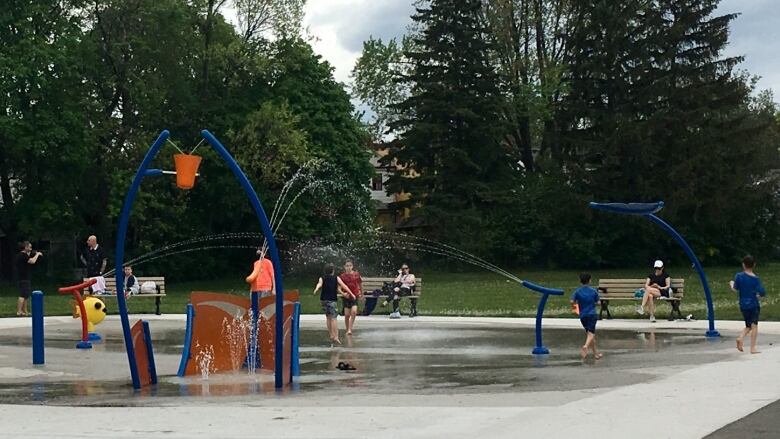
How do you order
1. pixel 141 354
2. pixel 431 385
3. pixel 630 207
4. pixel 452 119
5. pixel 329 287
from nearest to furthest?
pixel 431 385, pixel 141 354, pixel 630 207, pixel 329 287, pixel 452 119

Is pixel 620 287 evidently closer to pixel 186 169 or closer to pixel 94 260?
pixel 94 260

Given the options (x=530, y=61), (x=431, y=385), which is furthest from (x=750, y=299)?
(x=530, y=61)

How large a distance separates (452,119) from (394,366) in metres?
43.5

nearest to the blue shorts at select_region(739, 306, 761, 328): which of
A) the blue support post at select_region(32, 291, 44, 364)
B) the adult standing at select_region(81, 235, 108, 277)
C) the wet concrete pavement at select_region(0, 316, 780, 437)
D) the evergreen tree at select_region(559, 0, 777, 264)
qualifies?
the wet concrete pavement at select_region(0, 316, 780, 437)

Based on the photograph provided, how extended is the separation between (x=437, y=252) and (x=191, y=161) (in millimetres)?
43085

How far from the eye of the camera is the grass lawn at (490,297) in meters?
28.6

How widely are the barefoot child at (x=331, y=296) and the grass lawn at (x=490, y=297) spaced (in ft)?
24.6

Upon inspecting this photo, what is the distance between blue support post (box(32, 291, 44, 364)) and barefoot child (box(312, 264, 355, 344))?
5.57 metres

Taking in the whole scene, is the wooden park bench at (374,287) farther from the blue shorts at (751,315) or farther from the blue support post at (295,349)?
the blue support post at (295,349)

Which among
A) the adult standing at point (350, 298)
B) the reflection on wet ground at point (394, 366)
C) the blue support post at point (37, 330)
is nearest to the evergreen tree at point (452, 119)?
the adult standing at point (350, 298)

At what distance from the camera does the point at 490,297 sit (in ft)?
119

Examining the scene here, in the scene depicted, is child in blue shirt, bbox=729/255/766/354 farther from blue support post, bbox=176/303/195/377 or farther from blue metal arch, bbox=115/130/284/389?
blue support post, bbox=176/303/195/377

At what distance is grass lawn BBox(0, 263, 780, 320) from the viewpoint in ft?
93.8

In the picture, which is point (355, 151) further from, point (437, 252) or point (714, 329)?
point (714, 329)
